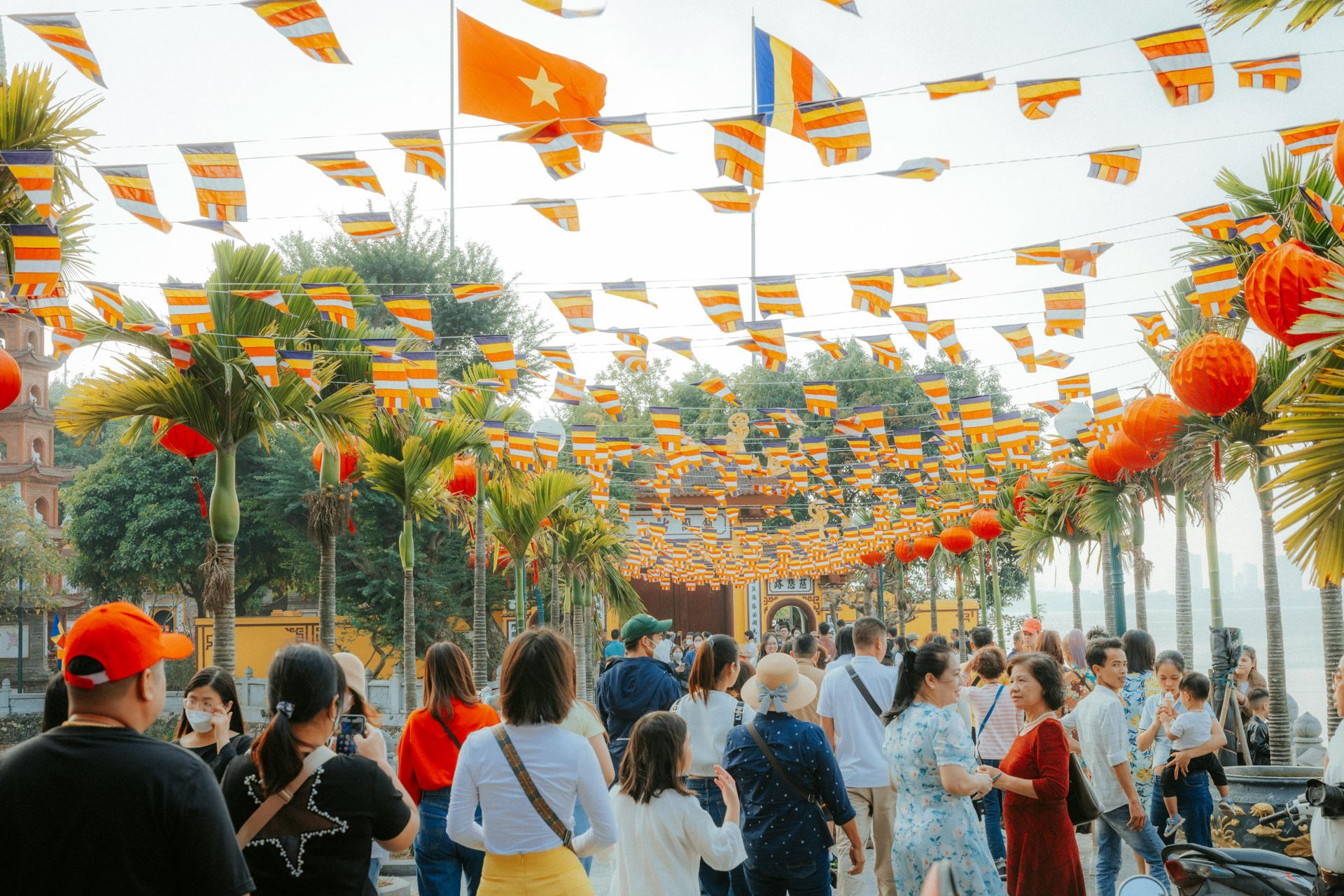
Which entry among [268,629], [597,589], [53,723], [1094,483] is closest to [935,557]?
[597,589]

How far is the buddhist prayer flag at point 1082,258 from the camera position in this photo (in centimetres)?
995

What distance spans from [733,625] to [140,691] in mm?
42253

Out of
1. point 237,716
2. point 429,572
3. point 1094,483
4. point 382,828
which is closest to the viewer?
point 382,828

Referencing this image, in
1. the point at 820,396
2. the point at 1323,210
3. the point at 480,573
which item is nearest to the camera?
the point at 1323,210

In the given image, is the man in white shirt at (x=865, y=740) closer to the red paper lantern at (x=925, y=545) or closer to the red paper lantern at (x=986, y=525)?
the red paper lantern at (x=986, y=525)

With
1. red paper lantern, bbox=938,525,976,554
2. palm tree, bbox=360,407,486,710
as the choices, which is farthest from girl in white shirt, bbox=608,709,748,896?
red paper lantern, bbox=938,525,976,554

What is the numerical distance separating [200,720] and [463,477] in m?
11.2

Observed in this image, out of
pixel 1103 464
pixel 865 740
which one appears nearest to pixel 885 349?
pixel 1103 464

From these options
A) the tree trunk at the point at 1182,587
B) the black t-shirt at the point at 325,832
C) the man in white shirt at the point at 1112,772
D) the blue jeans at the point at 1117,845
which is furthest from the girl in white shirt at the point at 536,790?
the tree trunk at the point at 1182,587

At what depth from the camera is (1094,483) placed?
51.5ft

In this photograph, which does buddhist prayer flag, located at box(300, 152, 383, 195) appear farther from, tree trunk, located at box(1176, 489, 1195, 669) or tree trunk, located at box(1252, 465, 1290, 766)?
tree trunk, located at box(1176, 489, 1195, 669)

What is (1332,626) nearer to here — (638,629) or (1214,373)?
(1214,373)

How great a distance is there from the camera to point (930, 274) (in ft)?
33.7

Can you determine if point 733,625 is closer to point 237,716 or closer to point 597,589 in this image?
point 597,589
